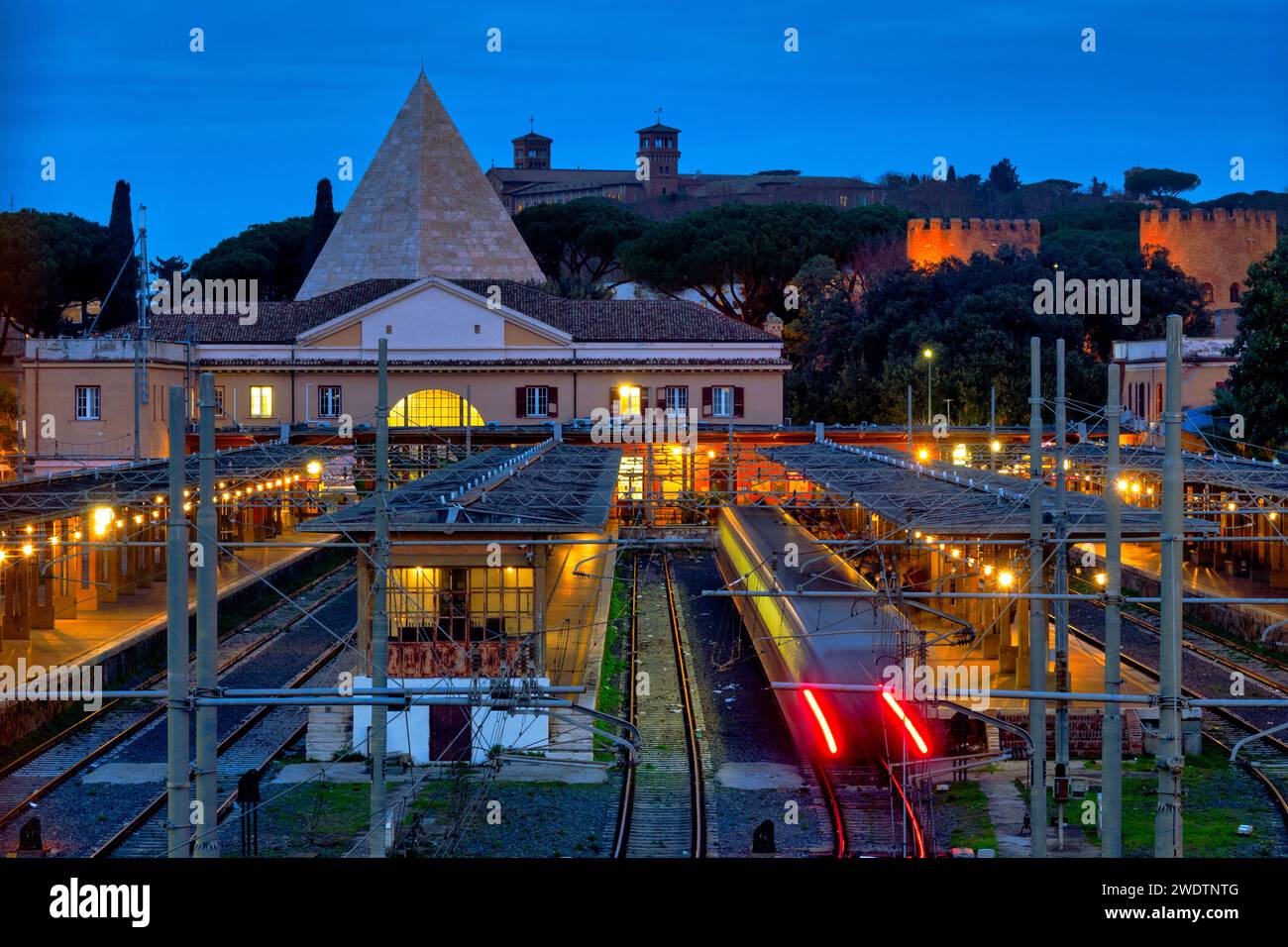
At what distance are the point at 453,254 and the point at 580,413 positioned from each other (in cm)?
2022

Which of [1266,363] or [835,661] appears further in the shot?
[1266,363]

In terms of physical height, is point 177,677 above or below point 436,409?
below

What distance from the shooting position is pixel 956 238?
87.4 meters

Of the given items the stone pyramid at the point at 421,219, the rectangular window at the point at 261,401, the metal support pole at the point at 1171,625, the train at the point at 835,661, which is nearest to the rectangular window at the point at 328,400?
the rectangular window at the point at 261,401

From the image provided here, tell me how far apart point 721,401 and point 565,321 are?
22.9 feet

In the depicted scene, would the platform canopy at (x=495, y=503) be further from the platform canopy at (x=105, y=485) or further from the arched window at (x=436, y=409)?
the arched window at (x=436, y=409)

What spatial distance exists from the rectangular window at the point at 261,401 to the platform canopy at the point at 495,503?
24126 mm

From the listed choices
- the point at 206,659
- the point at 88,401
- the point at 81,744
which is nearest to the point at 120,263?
the point at 88,401

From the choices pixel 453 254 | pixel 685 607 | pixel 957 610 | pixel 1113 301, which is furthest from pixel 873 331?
pixel 957 610

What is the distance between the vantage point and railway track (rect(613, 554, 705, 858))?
16219 mm

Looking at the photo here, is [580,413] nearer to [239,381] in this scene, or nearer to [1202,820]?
[239,381]

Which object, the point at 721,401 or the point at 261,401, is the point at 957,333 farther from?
the point at 261,401
